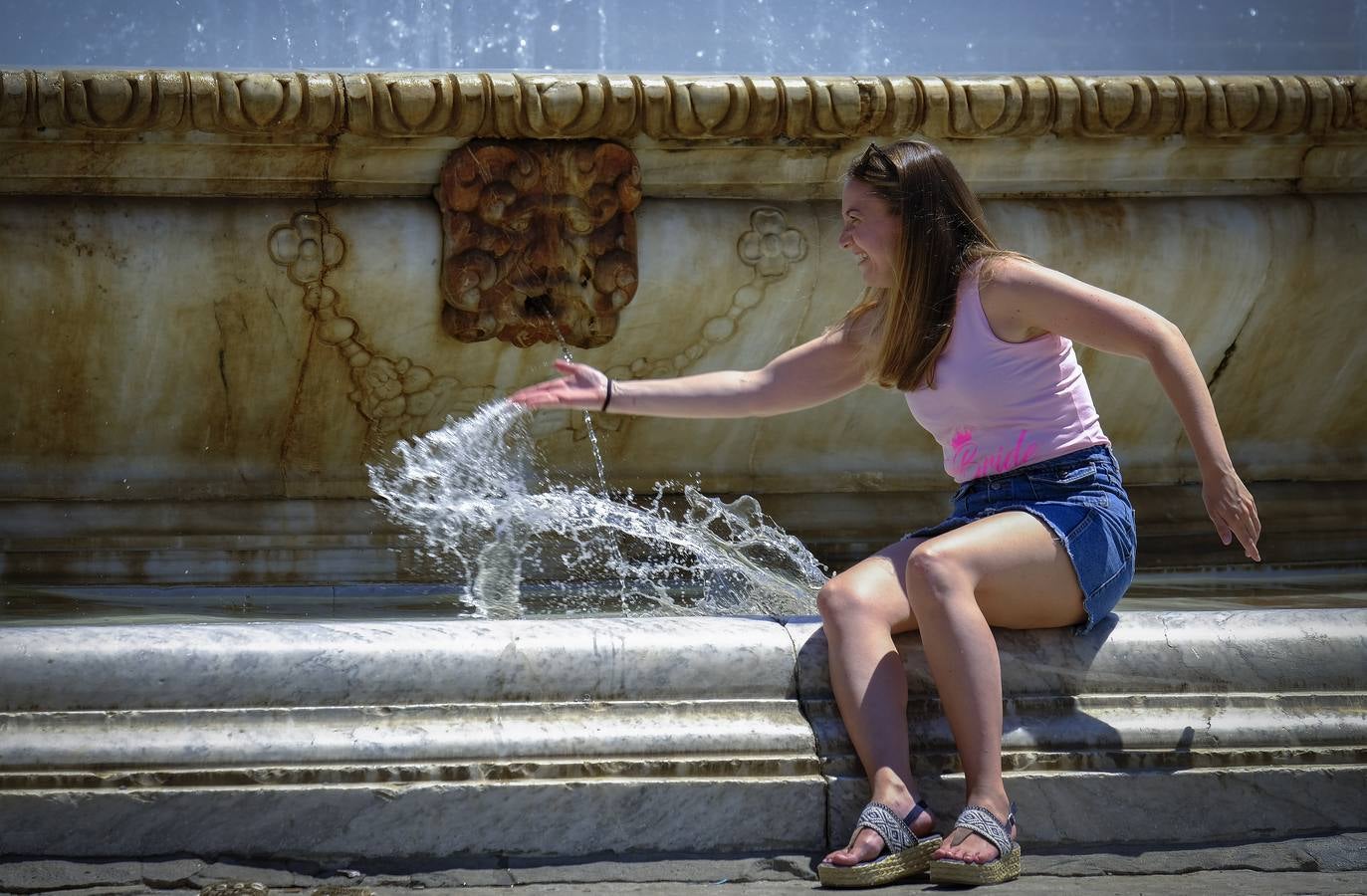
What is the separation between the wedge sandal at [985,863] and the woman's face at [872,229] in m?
0.83

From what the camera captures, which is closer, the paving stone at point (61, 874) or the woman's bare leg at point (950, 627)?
the paving stone at point (61, 874)

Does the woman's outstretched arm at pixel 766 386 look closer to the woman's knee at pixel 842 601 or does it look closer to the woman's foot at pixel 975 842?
the woman's knee at pixel 842 601

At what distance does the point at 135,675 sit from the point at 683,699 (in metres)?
0.75

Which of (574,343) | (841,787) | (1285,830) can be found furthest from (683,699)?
(574,343)

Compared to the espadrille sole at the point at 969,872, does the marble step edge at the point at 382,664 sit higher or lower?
higher

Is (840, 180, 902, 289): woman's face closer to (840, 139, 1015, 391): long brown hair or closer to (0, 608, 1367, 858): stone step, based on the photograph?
(840, 139, 1015, 391): long brown hair

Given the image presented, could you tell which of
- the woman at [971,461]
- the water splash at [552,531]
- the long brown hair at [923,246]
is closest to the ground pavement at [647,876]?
the woman at [971,461]

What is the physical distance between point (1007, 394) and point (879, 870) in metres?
0.76

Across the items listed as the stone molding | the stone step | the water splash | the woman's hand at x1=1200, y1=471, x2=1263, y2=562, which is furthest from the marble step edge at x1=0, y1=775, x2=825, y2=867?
the stone molding

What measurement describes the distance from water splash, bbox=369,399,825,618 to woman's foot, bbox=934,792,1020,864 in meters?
1.22

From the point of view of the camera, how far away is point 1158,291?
12.6 feet

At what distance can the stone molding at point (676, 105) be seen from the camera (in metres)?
3.14

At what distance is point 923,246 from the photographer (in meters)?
2.37

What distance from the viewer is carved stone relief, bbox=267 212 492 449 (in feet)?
11.3
